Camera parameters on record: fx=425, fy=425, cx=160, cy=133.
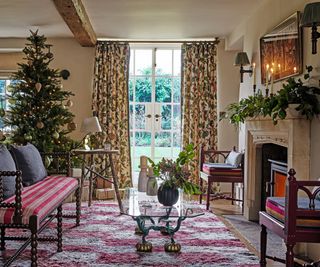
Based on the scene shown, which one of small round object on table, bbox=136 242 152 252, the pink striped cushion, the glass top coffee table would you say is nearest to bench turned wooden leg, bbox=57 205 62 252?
the pink striped cushion

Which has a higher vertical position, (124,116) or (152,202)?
(124,116)

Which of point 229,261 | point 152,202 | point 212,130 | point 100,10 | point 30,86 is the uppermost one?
point 100,10

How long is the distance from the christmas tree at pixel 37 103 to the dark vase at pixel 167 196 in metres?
2.53

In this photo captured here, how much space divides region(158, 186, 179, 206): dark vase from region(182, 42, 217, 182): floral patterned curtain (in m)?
3.27

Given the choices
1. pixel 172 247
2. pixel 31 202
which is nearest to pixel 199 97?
pixel 172 247

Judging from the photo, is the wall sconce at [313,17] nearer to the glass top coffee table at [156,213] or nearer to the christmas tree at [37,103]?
the glass top coffee table at [156,213]

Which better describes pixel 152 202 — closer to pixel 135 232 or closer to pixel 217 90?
pixel 135 232

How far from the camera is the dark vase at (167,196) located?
371 cm

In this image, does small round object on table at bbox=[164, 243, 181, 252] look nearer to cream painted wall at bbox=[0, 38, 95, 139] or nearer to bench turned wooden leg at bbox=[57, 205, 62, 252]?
bench turned wooden leg at bbox=[57, 205, 62, 252]

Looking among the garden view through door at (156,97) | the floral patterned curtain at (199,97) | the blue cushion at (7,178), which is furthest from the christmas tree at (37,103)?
the blue cushion at (7,178)

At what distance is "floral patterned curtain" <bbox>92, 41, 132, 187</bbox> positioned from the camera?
22.9ft

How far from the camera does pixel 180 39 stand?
7.05 metres

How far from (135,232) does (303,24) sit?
2502 mm

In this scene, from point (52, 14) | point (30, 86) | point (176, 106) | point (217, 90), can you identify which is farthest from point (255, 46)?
point (30, 86)
